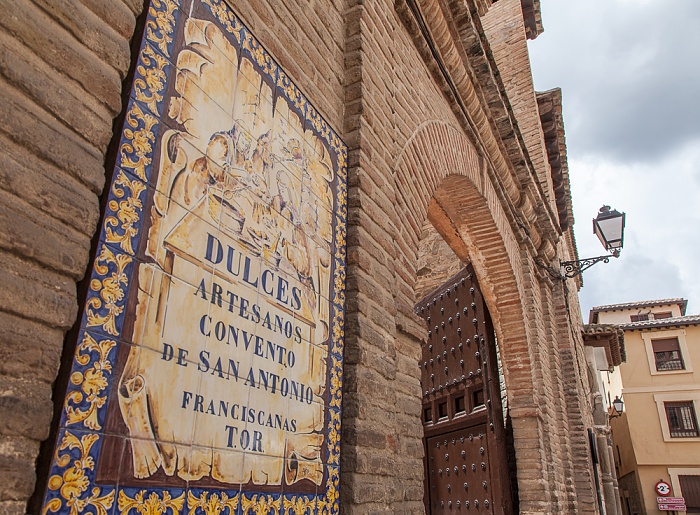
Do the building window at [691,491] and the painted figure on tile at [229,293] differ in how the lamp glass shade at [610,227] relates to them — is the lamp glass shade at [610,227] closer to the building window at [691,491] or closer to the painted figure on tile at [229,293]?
the painted figure on tile at [229,293]

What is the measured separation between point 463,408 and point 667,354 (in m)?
19.5

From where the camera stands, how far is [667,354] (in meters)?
21.5

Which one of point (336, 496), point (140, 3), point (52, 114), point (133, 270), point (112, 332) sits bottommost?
point (336, 496)

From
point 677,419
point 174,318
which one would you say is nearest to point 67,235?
point 174,318

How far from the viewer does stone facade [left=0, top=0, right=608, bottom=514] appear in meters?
1.15

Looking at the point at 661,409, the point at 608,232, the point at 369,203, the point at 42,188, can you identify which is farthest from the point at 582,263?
the point at 661,409

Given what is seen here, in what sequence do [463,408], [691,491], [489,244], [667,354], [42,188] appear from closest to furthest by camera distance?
[42,188], [463,408], [489,244], [691,491], [667,354]

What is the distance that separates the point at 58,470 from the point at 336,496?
115cm

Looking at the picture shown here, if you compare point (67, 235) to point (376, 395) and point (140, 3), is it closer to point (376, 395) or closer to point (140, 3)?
point (140, 3)

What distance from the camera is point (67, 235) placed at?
123 centimetres

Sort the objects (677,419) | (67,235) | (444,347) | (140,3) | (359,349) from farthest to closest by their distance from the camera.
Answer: (677,419)
(444,347)
(359,349)
(140,3)
(67,235)

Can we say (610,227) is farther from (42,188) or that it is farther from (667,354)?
(667,354)

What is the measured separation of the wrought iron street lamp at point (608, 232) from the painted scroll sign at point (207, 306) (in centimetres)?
633

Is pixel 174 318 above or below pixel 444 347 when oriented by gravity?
below
